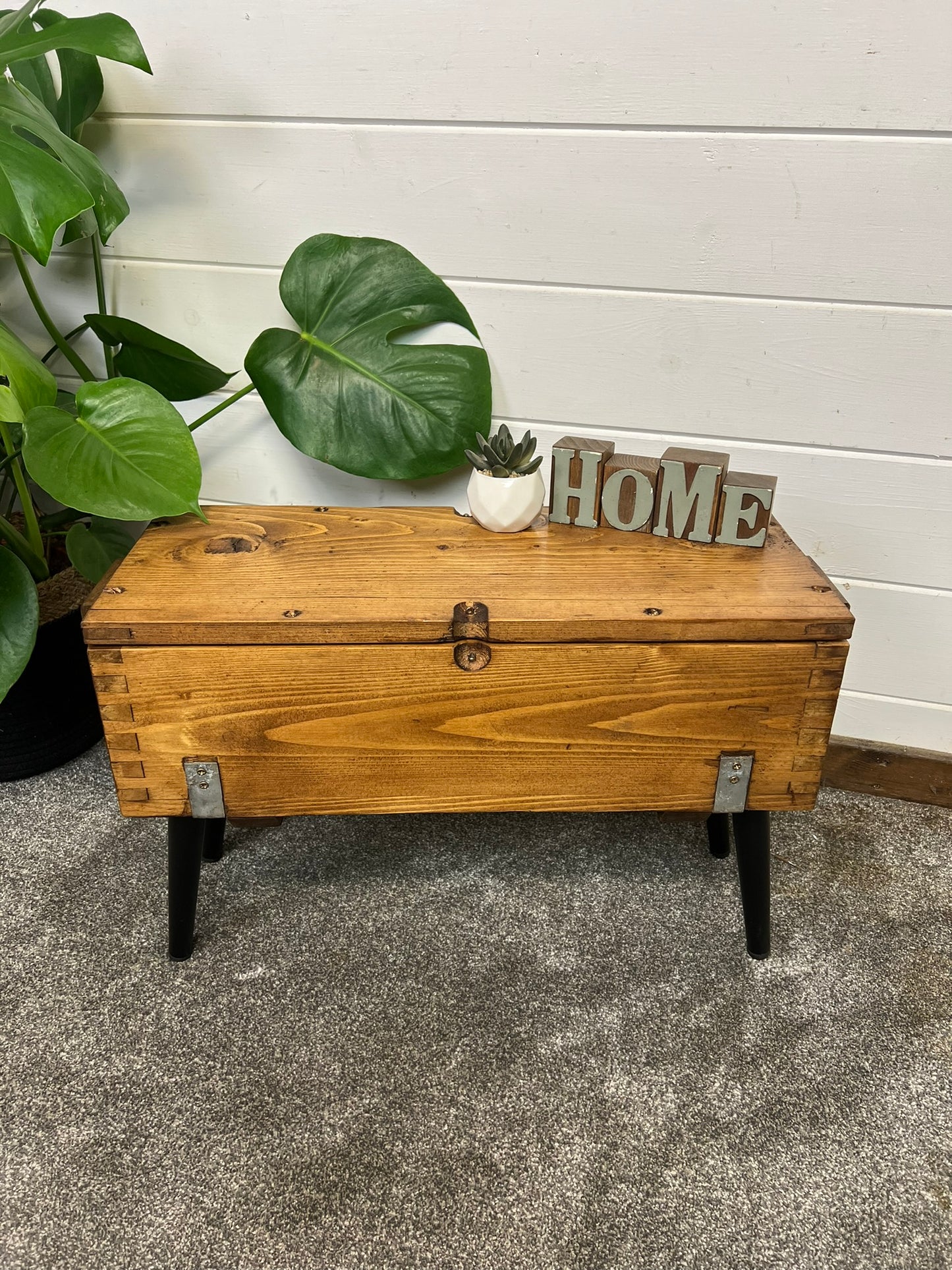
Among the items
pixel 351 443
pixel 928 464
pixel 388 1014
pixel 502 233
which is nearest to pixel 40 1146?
pixel 388 1014

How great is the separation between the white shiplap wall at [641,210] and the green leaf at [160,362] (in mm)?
95

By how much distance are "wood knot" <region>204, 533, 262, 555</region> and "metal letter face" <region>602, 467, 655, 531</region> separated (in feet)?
1.46

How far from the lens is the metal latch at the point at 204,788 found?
1003mm

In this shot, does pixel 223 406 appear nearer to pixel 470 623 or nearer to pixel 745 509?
pixel 470 623

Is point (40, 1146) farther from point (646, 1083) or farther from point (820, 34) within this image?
point (820, 34)

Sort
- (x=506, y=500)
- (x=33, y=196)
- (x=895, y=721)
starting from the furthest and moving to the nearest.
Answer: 1. (x=895, y=721)
2. (x=506, y=500)
3. (x=33, y=196)

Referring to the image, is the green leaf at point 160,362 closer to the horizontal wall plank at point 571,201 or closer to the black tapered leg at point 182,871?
the horizontal wall plank at point 571,201

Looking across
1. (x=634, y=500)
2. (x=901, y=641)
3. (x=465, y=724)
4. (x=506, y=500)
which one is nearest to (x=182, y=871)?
(x=465, y=724)

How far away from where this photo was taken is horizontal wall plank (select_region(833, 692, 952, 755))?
134 cm

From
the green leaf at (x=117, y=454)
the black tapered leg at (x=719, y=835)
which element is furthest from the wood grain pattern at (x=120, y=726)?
the black tapered leg at (x=719, y=835)

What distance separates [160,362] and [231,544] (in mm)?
361

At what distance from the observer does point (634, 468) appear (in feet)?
3.54

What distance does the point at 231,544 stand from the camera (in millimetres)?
1102

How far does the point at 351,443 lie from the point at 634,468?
0.39m
